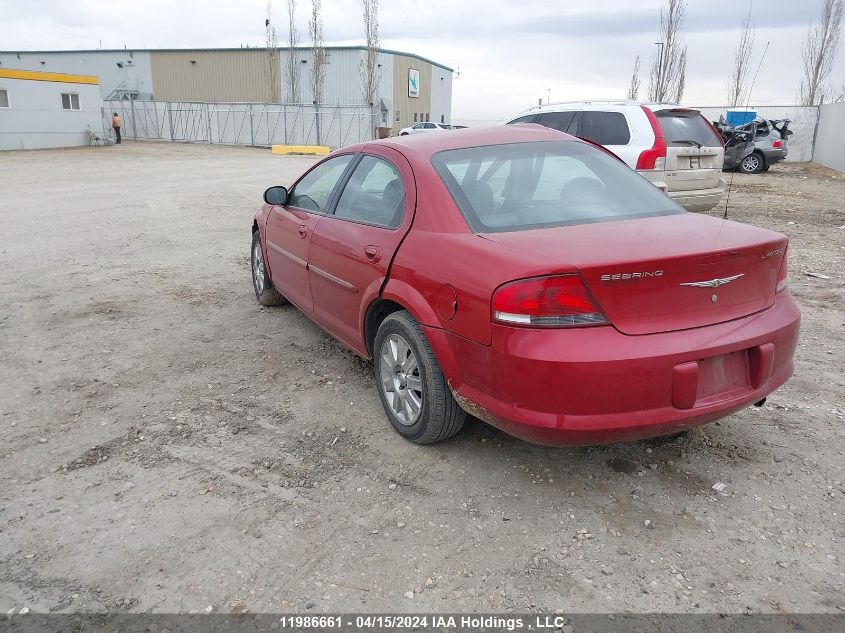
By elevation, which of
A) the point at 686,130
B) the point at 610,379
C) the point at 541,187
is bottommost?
the point at 610,379

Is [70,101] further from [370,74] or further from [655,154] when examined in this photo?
[655,154]

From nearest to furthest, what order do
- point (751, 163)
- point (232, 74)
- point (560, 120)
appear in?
point (560, 120)
point (751, 163)
point (232, 74)

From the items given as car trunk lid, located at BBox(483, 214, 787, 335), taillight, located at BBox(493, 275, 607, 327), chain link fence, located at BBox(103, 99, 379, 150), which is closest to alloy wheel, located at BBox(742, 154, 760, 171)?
car trunk lid, located at BBox(483, 214, 787, 335)

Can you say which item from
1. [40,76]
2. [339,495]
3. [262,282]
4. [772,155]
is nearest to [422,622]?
[339,495]

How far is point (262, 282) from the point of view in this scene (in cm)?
584

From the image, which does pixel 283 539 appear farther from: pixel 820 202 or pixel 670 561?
pixel 820 202

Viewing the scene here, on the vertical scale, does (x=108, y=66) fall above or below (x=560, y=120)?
above

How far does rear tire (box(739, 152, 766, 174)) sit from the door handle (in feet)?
68.0

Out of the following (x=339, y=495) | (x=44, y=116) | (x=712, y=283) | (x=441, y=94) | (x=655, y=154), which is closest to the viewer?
(x=712, y=283)

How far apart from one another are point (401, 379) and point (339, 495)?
2.38 ft

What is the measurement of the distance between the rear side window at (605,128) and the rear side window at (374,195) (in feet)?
17.0

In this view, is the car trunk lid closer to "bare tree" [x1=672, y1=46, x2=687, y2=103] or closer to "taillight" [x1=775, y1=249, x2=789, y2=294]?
"taillight" [x1=775, y1=249, x2=789, y2=294]

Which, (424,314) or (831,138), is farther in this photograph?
(831,138)

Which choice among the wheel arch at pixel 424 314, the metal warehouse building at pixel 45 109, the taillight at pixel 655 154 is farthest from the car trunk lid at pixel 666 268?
the metal warehouse building at pixel 45 109
